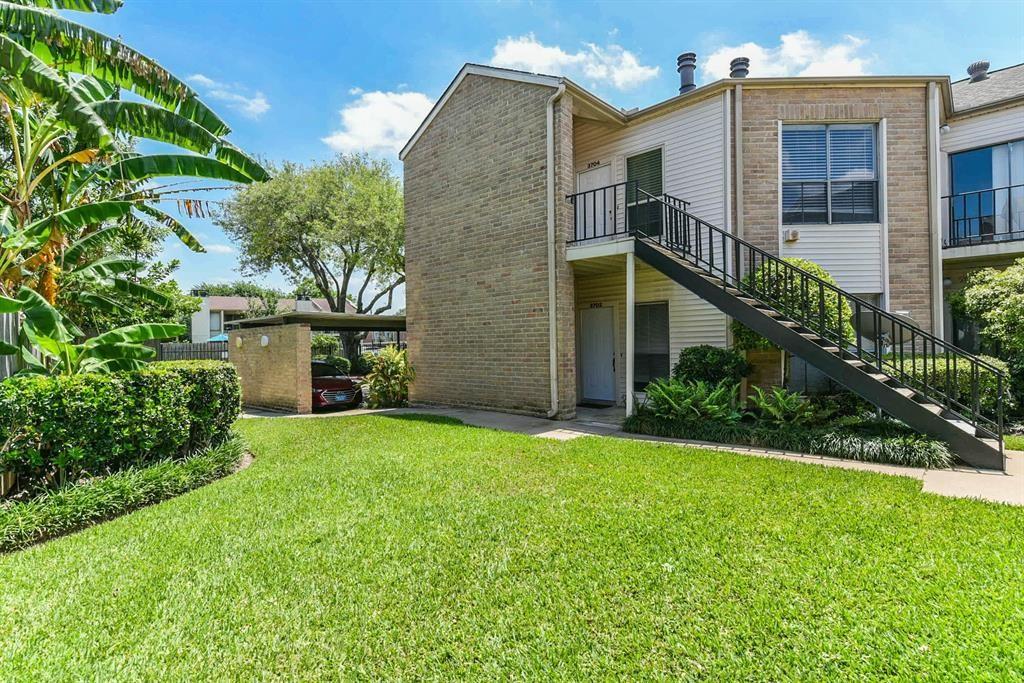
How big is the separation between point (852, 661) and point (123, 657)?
3.92 metres

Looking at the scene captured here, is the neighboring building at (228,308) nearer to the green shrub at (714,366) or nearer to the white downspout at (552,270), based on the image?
the white downspout at (552,270)

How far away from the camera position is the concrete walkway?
484 cm

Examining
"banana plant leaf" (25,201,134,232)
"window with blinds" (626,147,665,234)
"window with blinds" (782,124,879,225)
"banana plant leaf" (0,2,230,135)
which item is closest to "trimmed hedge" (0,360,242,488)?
"banana plant leaf" (25,201,134,232)

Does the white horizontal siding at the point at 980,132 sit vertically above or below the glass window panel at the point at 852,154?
above

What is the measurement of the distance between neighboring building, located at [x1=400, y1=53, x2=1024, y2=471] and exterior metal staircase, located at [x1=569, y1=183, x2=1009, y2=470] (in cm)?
17

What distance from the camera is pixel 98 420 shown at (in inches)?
206

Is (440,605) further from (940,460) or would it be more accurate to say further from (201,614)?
(940,460)

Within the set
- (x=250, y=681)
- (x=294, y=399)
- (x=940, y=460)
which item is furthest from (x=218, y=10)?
(x=940, y=460)

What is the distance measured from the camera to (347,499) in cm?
495

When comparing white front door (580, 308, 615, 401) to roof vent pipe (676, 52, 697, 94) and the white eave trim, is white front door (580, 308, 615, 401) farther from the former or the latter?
roof vent pipe (676, 52, 697, 94)

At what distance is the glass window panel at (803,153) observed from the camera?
9.56m

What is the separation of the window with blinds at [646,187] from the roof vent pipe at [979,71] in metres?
10.1

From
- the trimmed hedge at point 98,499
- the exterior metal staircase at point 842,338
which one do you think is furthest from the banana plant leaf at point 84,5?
the exterior metal staircase at point 842,338

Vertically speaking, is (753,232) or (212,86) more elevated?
(212,86)
